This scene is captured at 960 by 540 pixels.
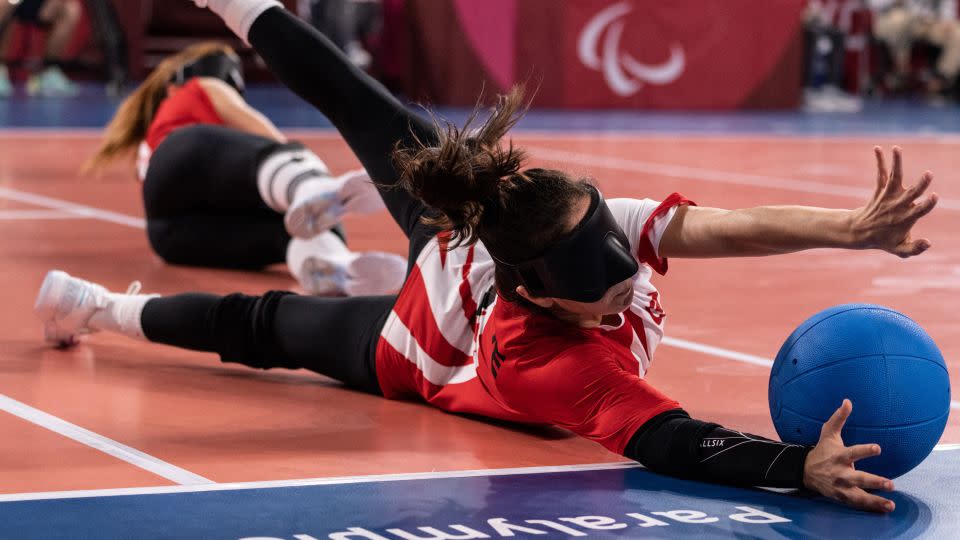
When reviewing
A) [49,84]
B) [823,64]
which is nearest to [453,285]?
[49,84]

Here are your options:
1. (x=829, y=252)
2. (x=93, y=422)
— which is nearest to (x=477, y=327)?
(x=93, y=422)

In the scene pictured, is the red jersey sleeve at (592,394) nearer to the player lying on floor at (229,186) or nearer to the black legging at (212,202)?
the player lying on floor at (229,186)

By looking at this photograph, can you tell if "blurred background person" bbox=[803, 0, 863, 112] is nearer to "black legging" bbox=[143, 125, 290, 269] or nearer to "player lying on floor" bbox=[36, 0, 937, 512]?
"black legging" bbox=[143, 125, 290, 269]

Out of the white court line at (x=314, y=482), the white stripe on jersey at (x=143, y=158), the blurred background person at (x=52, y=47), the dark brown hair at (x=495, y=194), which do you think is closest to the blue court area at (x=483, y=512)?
the white court line at (x=314, y=482)

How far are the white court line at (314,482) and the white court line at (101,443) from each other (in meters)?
0.07

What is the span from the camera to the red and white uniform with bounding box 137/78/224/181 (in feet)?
23.2

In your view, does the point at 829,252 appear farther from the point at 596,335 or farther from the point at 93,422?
the point at 93,422

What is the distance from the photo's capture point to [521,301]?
3748 millimetres

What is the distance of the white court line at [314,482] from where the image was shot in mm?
3301

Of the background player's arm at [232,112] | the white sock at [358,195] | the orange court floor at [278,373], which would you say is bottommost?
the orange court floor at [278,373]

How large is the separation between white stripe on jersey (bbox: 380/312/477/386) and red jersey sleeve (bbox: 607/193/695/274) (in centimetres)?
61

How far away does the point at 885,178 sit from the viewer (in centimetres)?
321

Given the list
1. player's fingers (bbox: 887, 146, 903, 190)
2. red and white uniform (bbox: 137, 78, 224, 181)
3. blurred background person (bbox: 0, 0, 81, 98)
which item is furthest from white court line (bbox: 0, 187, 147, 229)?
blurred background person (bbox: 0, 0, 81, 98)

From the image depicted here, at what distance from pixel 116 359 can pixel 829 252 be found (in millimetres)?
3977
